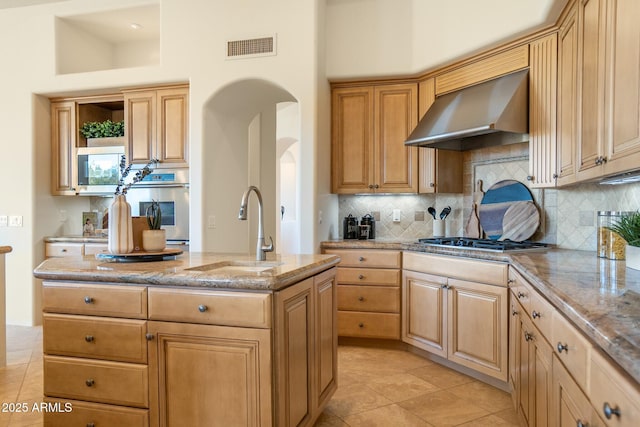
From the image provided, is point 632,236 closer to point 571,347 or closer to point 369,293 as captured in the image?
point 571,347

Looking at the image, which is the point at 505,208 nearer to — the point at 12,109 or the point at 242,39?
the point at 242,39

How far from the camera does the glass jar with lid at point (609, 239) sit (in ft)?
7.66

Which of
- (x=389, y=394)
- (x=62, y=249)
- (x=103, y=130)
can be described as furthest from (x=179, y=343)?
(x=103, y=130)

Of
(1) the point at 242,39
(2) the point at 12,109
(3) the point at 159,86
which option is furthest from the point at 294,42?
(2) the point at 12,109

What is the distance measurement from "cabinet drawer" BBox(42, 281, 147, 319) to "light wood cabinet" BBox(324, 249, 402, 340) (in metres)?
2.16

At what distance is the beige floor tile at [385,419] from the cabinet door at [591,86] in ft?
5.46

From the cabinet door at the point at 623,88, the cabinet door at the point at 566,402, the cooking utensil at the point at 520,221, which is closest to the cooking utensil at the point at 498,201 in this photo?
the cooking utensil at the point at 520,221

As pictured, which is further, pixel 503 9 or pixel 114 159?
pixel 114 159

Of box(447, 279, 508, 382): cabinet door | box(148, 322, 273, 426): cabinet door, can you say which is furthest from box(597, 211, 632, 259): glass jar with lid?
box(148, 322, 273, 426): cabinet door

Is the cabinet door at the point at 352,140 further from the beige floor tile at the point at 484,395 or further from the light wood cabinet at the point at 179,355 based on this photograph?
the light wood cabinet at the point at 179,355

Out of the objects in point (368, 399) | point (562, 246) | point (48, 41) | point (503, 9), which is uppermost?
point (48, 41)

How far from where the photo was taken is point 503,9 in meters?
3.13

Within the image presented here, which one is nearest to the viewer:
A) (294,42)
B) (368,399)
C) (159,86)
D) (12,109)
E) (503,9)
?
(368,399)

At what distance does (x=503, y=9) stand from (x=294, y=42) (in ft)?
5.77
